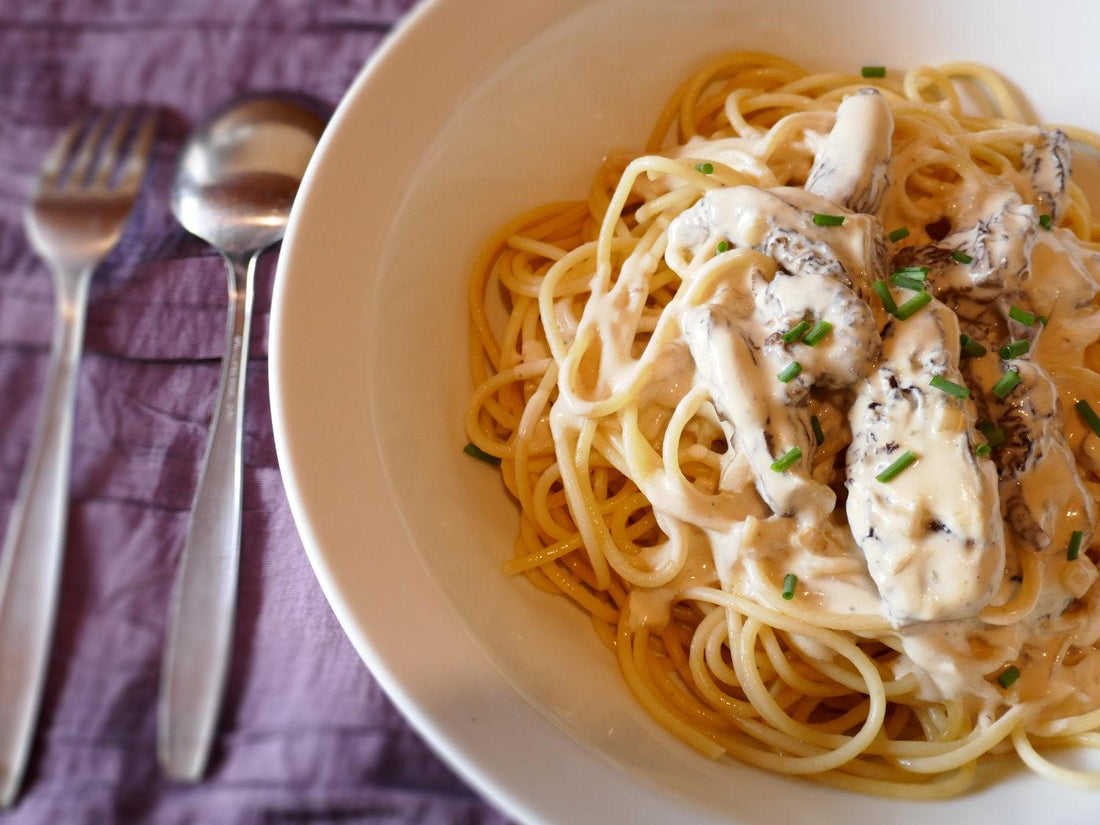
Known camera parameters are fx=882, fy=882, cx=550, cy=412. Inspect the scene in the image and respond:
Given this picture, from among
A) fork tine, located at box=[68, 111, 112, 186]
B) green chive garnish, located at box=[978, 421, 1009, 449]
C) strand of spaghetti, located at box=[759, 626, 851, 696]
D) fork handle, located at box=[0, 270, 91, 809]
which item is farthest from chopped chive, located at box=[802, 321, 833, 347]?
fork tine, located at box=[68, 111, 112, 186]

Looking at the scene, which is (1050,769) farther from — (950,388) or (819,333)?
(819,333)

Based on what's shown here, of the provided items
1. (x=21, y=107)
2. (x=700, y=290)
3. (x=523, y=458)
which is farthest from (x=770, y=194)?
(x=21, y=107)

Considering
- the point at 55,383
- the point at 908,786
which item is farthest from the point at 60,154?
the point at 908,786

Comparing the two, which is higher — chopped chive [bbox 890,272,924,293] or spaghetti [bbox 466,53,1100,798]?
chopped chive [bbox 890,272,924,293]

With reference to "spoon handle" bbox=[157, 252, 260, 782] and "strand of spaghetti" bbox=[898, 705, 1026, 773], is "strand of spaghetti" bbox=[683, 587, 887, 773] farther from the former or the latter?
"spoon handle" bbox=[157, 252, 260, 782]

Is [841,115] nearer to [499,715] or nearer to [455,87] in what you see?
[455,87]

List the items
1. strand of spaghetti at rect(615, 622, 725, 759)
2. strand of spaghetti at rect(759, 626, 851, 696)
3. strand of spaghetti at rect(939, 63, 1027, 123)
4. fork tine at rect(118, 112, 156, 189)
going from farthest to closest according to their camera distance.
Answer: fork tine at rect(118, 112, 156, 189) < strand of spaghetti at rect(939, 63, 1027, 123) < strand of spaghetti at rect(759, 626, 851, 696) < strand of spaghetti at rect(615, 622, 725, 759)
